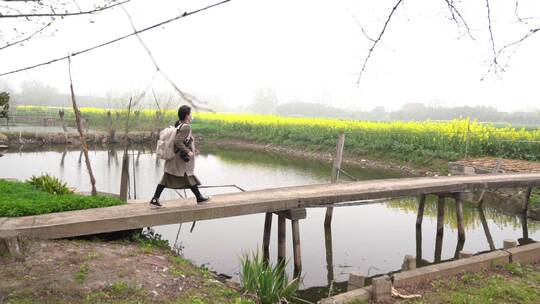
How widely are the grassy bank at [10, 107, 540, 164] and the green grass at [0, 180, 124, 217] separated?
7.87 metres

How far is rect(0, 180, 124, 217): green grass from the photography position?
5.97 m

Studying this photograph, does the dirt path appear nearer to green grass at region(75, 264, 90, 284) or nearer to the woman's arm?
green grass at region(75, 264, 90, 284)

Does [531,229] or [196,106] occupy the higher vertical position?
[196,106]

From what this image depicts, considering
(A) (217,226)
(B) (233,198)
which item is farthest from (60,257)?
(A) (217,226)

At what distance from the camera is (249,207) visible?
21.7 feet

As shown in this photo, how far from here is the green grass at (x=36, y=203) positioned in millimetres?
5973

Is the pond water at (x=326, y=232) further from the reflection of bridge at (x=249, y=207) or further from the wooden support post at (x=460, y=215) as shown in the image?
the reflection of bridge at (x=249, y=207)

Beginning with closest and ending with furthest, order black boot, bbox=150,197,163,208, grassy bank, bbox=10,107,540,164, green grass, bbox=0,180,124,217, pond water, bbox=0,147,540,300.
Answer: green grass, bbox=0,180,124,217
black boot, bbox=150,197,163,208
pond water, bbox=0,147,540,300
grassy bank, bbox=10,107,540,164

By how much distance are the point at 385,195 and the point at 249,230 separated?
315 cm

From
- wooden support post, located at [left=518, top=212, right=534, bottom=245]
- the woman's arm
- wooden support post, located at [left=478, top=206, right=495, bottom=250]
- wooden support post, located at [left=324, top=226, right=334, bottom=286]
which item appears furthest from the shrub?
wooden support post, located at [left=518, top=212, right=534, bottom=245]

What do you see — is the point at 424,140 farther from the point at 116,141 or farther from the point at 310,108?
the point at 310,108

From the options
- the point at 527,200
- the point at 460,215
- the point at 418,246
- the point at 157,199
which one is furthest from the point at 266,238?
the point at 527,200

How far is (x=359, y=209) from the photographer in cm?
1242

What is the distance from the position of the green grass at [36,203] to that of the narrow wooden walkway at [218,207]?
0.68 ft
